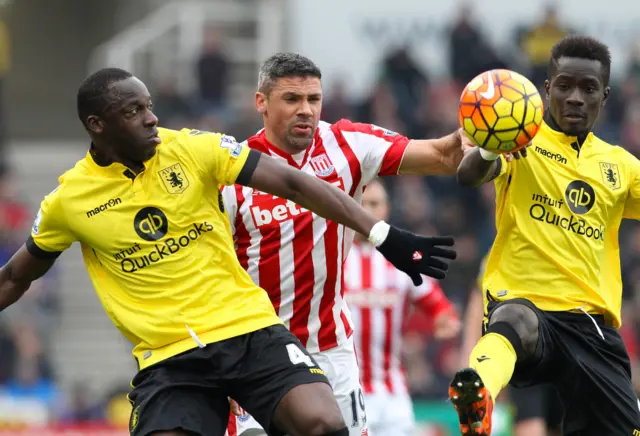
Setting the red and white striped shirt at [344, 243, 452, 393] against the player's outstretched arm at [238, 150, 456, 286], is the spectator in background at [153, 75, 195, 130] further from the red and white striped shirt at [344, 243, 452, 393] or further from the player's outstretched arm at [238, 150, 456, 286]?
the player's outstretched arm at [238, 150, 456, 286]

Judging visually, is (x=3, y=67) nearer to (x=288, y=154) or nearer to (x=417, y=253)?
(x=288, y=154)

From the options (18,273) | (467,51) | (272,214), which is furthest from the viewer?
(467,51)

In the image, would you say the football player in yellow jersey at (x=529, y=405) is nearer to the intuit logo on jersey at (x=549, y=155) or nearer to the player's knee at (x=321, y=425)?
the intuit logo on jersey at (x=549, y=155)

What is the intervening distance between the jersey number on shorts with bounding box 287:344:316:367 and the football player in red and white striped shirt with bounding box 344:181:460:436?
2.91m

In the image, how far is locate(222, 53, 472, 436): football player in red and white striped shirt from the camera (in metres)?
7.21

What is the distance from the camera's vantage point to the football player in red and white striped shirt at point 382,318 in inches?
365

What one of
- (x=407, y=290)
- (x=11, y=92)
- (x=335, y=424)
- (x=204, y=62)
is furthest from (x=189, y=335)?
(x=11, y=92)

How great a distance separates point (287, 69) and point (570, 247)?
1.91 metres

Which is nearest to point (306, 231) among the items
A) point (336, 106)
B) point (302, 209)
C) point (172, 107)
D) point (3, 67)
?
point (302, 209)

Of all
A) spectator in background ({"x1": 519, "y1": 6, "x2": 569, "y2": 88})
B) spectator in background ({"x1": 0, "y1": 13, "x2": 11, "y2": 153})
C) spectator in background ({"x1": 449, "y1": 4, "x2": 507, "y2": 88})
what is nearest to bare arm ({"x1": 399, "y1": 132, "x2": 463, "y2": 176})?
spectator in background ({"x1": 449, "y1": 4, "x2": 507, "y2": 88})

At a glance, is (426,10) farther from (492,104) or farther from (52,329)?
(492,104)

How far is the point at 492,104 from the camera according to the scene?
246 inches

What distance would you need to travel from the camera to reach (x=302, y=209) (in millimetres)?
7211

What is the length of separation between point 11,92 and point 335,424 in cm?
1891
